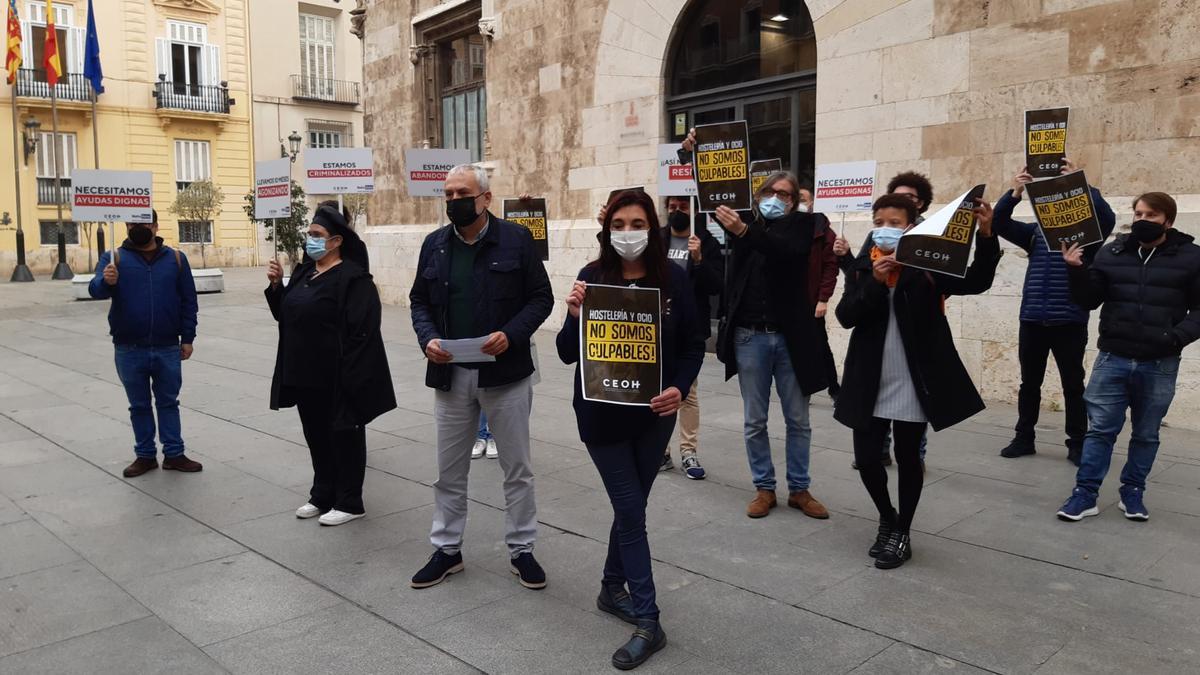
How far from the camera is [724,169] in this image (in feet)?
16.7

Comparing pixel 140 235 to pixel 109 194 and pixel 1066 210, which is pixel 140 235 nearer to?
pixel 109 194

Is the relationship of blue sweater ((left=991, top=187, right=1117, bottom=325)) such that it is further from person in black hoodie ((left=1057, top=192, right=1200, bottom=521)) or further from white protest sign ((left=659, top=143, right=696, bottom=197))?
white protest sign ((left=659, top=143, right=696, bottom=197))

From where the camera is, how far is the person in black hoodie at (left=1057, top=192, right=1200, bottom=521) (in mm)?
5051

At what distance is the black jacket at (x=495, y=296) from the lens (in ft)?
14.0

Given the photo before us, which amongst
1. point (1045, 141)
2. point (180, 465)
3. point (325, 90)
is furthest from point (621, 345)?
point (325, 90)

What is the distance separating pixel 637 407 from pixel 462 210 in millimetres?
1310

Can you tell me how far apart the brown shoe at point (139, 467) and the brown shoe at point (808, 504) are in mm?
4372

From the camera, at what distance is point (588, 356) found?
3555 mm

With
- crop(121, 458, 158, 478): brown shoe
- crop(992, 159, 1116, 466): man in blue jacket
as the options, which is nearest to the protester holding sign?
crop(992, 159, 1116, 466): man in blue jacket

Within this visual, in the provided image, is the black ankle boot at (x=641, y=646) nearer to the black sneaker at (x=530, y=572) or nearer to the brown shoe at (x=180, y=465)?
the black sneaker at (x=530, y=572)

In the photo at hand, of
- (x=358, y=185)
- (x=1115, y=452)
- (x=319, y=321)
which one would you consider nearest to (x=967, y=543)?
(x=1115, y=452)

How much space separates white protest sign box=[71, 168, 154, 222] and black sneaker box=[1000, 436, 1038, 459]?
293 inches

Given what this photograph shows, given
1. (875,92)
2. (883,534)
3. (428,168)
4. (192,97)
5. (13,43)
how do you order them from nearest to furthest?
(883,534) < (875,92) < (428,168) < (13,43) < (192,97)

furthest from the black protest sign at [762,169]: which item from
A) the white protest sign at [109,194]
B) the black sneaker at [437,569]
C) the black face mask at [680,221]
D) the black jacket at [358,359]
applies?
the white protest sign at [109,194]
